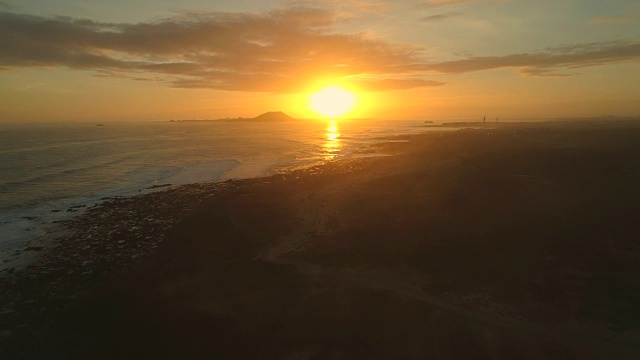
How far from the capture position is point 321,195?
103ft

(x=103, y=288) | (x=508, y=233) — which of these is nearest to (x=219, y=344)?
(x=103, y=288)

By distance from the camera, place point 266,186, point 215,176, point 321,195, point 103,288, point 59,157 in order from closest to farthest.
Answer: point 103,288
point 321,195
point 266,186
point 215,176
point 59,157

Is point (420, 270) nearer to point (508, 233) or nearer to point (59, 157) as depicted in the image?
point (508, 233)

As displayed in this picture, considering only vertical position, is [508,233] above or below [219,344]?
above

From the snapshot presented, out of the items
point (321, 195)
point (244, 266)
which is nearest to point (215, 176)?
point (321, 195)

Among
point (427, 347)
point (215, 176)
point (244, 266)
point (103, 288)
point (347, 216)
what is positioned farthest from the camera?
point (215, 176)

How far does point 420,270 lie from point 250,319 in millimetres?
8065

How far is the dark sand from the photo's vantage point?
11961mm

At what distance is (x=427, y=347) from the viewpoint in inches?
Answer: 452

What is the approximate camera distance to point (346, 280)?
16.0 meters

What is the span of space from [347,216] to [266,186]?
1336 cm

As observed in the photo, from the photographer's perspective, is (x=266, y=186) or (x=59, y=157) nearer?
(x=266, y=186)

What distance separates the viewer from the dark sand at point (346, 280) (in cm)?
1196

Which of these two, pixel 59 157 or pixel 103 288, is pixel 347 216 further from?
pixel 59 157
